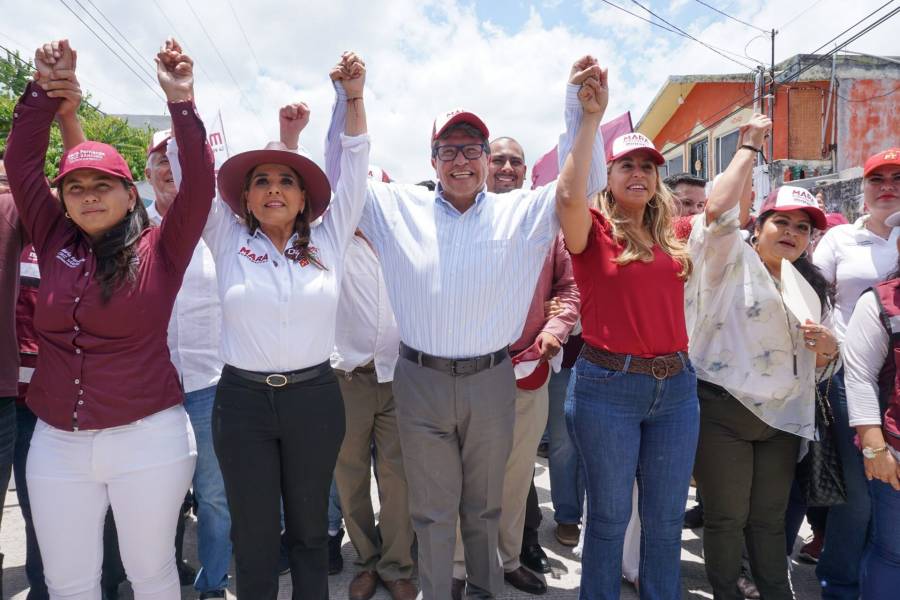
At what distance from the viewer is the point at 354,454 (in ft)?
10.6

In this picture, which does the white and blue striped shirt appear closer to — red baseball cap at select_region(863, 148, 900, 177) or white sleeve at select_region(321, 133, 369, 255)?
white sleeve at select_region(321, 133, 369, 255)

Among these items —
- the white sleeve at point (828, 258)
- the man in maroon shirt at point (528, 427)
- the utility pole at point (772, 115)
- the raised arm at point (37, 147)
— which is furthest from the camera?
the utility pole at point (772, 115)

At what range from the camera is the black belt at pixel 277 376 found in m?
2.35

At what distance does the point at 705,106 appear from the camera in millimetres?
18844

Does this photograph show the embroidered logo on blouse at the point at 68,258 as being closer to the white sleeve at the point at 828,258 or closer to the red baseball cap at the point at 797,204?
the red baseball cap at the point at 797,204

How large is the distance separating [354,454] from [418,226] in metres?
1.38

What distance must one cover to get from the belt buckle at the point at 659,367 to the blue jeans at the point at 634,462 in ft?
0.09

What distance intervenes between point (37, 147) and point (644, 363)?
258 centimetres

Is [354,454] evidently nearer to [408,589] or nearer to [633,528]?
[408,589]

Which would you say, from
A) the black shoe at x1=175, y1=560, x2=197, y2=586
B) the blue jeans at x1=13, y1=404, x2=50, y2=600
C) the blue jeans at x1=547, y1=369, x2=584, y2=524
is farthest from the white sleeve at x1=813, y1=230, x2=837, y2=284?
the blue jeans at x1=13, y1=404, x2=50, y2=600

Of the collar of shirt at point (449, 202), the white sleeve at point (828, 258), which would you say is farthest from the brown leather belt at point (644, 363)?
the white sleeve at point (828, 258)

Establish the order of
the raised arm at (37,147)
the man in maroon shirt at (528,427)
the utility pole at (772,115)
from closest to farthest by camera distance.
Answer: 1. the raised arm at (37,147)
2. the man in maroon shirt at (528,427)
3. the utility pole at (772,115)

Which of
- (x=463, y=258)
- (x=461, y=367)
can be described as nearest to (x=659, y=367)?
(x=461, y=367)

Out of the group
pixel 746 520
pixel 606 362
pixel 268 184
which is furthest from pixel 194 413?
pixel 746 520
